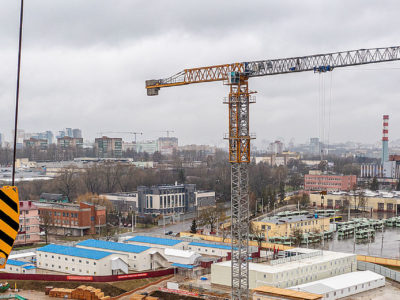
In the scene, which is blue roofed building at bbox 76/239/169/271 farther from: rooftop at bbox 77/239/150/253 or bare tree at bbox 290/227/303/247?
bare tree at bbox 290/227/303/247

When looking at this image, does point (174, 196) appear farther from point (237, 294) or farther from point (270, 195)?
point (237, 294)

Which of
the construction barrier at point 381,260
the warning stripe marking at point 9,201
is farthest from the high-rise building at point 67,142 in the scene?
the warning stripe marking at point 9,201

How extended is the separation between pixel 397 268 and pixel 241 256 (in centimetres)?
581

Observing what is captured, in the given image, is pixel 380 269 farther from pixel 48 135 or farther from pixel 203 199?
pixel 48 135

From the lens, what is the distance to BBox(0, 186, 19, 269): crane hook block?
1.90m

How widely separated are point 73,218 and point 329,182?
68.5 feet

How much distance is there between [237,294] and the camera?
419 inches

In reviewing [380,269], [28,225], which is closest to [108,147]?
[28,225]

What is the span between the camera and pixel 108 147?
68.6m

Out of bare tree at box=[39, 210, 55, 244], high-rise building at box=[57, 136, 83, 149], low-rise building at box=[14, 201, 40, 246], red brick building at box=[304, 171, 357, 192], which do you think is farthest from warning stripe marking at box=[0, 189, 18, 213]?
high-rise building at box=[57, 136, 83, 149]

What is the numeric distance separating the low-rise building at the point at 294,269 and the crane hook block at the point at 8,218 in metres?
10.6

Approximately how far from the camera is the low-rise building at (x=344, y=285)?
11.0m

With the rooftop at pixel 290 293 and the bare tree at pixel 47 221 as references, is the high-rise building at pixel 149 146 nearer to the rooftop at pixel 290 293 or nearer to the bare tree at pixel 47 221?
the bare tree at pixel 47 221

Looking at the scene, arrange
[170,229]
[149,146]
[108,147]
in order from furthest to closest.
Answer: [149,146] → [108,147] → [170,229]
